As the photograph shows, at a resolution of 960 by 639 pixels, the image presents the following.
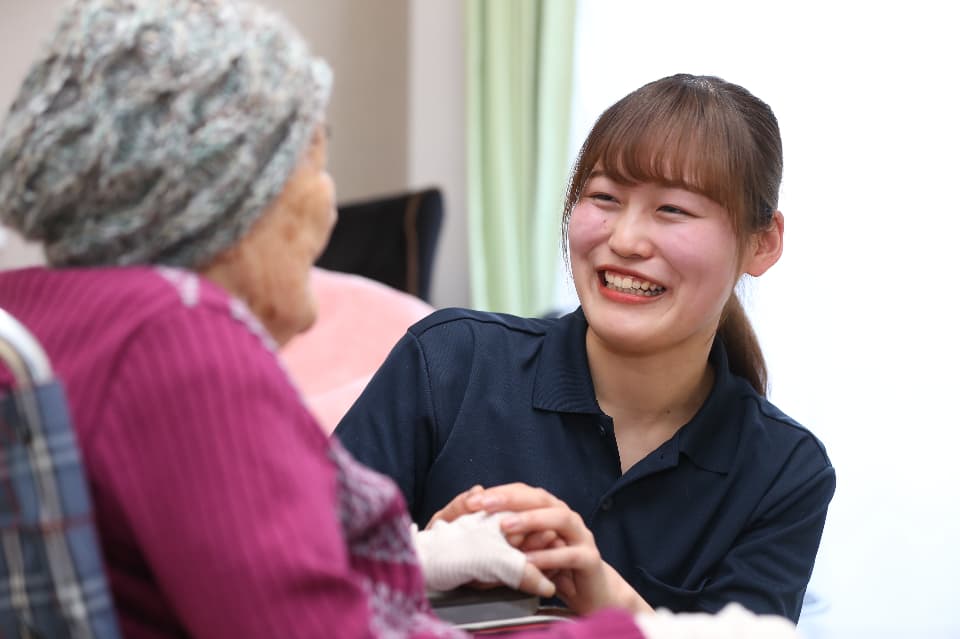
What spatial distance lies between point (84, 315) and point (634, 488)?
90cm

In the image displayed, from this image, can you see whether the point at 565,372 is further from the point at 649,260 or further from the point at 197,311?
the point at 197,311

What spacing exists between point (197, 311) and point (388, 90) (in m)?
3.71

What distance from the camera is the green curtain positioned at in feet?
11.2

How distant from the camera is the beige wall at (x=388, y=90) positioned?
3.84m

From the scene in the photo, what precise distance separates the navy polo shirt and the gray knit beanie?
717 mm

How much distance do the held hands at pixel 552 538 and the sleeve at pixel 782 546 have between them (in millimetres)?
231

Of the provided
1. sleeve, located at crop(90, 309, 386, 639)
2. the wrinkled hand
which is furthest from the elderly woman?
the wrinkled hand

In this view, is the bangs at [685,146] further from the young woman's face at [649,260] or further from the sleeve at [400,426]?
the sleeve at [400,426]

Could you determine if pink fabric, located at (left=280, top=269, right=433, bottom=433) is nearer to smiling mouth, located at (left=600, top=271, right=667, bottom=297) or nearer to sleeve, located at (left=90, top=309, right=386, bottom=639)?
smiling mouth, located at (left=600, top=271, right=667, bottom=297)

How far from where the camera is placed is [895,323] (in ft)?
8.84

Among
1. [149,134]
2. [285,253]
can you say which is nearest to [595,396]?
[285,253]

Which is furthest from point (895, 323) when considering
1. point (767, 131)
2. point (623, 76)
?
point (767, 131)

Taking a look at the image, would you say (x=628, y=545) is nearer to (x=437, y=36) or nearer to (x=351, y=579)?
(x=351, y=579)

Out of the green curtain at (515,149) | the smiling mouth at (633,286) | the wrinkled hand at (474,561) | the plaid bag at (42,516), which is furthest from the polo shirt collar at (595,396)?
the green curtain at (515,149)
